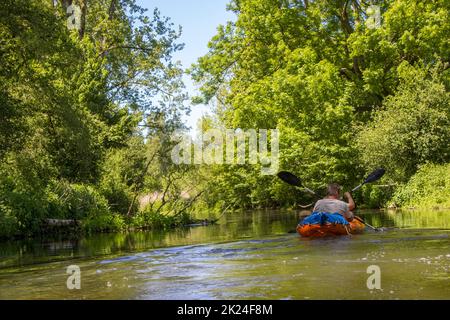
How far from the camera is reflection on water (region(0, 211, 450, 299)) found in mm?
7156

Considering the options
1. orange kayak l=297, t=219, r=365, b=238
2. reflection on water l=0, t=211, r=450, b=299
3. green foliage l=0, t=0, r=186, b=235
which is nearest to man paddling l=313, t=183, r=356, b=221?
orange kayak l=297, t=219, r=365, b=238

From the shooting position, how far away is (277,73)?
32250 mm

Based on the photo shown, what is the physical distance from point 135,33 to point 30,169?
61.6 ft

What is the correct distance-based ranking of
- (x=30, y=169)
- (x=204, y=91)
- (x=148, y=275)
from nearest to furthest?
1. (x=148, y=275)
2. (x=30, y=169)
3. (x=204, y=91)

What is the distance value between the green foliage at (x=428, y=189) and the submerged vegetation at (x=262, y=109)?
0.22ft

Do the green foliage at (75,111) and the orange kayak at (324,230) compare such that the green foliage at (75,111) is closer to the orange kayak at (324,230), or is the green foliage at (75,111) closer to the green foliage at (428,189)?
the orange kayak at (324,230)

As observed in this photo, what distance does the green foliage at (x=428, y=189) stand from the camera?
87.4ft

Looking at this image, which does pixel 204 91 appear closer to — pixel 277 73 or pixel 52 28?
pixel 277 73

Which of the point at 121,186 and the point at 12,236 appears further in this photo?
the point at 121,186

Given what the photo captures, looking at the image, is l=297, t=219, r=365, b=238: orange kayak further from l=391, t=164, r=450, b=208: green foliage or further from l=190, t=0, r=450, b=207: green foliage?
l=190, t=0, r=450, b=207: green foliage

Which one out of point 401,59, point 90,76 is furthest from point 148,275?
point 401,59

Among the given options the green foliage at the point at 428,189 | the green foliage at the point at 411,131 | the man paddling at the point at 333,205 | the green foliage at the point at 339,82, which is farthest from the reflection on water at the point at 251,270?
the green foliage at the point at 339,82
